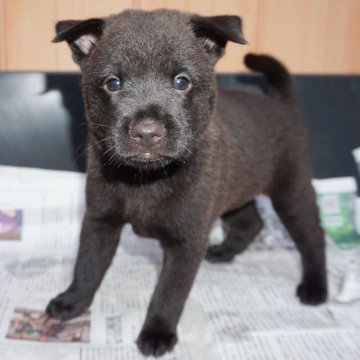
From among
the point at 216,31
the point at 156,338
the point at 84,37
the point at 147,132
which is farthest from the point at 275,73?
the point at 156,338

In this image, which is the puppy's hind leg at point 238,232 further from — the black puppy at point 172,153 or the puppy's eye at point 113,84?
the puppy's eye at point 113,84

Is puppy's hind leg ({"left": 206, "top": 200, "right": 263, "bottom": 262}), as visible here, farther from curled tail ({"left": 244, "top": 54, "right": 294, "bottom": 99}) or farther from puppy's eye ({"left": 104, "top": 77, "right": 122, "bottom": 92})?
puppy's eye ({"left": 104, "top": 77, "right": 122, "bottom": 92})

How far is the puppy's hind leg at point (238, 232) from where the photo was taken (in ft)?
7.95

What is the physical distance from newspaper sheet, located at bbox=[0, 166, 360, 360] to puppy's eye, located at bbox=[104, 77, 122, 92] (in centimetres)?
78

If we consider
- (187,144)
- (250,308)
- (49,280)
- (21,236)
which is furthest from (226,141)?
(21,236)

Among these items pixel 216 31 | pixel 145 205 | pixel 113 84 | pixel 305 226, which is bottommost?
pixel 305 226

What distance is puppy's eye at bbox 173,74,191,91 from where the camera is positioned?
158 centimetres

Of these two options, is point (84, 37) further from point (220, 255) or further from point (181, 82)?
point (220, 255)

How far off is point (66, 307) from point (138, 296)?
29 centimetres

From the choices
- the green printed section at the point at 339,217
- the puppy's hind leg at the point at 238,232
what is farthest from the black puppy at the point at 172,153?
the green printed section at the point at 339,217

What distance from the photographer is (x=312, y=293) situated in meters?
2.12

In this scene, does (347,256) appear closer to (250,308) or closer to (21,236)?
(250,308)

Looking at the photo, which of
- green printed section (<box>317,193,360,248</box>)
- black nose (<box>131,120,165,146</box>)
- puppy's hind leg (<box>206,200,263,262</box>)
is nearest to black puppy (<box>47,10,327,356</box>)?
black nose (<box>131,120,165,146</box>)

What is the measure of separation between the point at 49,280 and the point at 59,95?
2.88 feet
